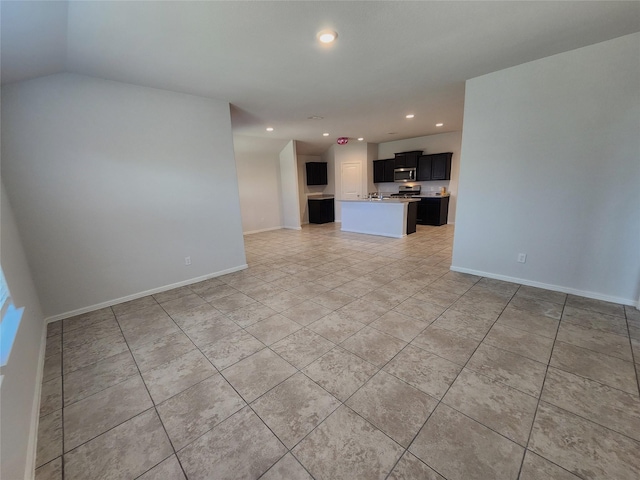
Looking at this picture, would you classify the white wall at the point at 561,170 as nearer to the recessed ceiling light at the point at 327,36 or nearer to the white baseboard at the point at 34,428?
the recessed ceiling light at the point at 327,36

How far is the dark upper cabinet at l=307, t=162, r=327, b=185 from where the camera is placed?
8.76 m

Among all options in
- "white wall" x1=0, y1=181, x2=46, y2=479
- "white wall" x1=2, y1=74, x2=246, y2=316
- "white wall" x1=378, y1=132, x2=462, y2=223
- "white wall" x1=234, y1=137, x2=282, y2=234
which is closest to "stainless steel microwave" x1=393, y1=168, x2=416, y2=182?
"white wall" x1=378, y1=132, x2=462, y2=223

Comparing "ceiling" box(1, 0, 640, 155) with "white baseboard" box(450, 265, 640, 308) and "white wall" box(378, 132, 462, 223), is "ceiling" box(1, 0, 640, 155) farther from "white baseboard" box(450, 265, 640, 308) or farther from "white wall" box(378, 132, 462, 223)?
"white wall" box(378, 132, 462, 223)

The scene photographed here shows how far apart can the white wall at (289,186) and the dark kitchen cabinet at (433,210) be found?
368 centimetres

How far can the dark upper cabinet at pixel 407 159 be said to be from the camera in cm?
748

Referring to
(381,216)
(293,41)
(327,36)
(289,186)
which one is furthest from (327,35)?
(289,186)

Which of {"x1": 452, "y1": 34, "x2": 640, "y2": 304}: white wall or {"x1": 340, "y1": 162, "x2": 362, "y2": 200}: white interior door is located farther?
{"x1": 340, "y1": 162, "x2": 362, "y2": 200}: white interior door

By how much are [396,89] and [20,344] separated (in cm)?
438

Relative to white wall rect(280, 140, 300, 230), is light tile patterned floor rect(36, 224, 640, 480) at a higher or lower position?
lower

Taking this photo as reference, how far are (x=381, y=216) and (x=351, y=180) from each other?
102 inches

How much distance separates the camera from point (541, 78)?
2.75m

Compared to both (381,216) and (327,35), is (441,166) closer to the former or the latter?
(381,216)

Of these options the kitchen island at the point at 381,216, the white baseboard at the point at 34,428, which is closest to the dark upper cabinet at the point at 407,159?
the kitchen island at the point at 381,216

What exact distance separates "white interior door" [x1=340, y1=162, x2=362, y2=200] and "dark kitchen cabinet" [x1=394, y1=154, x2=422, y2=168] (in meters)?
1.18
